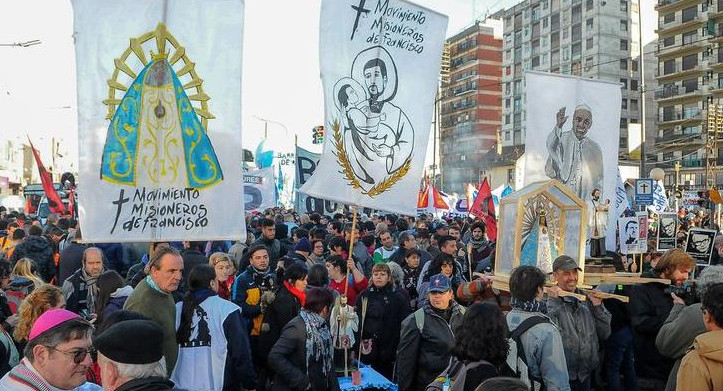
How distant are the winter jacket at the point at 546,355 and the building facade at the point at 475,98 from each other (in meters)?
81.5

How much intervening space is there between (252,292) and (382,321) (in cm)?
133

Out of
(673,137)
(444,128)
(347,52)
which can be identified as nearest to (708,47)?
(673,137)

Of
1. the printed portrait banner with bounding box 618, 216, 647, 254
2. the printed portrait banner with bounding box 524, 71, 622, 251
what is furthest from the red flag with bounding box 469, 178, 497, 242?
the printed portrait banner with bounding box 524, 71, 622, 251

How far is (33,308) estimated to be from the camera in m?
4.36

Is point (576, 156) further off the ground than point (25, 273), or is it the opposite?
point (576, 156)

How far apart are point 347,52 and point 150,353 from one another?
4.37 m

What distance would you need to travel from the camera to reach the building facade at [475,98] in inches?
3420

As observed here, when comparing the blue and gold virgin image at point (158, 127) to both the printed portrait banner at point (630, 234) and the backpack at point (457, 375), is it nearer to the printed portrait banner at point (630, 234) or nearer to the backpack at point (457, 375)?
the backpack at point (457, 375)

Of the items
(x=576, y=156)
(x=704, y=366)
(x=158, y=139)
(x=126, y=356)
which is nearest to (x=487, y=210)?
(x=576, y=156)

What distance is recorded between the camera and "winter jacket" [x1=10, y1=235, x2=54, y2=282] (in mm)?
8453

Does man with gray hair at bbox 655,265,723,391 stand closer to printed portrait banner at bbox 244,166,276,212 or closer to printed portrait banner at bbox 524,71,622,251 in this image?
printed portrait banner at bbox 524,71,622,251

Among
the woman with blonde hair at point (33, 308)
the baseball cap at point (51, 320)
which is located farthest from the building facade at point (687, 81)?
the baseball cap at point (51, 320)

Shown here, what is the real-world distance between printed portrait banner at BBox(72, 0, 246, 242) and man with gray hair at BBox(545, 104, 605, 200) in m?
3.78

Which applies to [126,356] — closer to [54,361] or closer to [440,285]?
[54,361]
